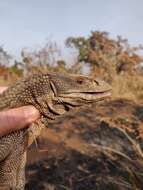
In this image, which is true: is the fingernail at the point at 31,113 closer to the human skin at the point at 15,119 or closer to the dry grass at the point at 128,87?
the human skin at the point at 15,119

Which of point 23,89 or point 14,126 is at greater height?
point 23,89

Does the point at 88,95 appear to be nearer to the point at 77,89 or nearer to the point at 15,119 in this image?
the point at 77,89

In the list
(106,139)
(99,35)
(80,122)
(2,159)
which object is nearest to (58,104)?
(2,159)

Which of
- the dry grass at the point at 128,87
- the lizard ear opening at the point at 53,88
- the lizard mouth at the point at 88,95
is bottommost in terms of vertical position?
the dry grass at the point at 128,87

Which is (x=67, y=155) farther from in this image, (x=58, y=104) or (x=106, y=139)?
(x=58, y=104)

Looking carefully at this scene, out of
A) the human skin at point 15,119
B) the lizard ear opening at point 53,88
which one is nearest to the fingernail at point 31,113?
the human skin at point 15,119

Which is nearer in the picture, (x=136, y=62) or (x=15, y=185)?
(x=15, y=185)

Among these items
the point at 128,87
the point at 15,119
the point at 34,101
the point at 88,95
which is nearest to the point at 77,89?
the point at 88,95

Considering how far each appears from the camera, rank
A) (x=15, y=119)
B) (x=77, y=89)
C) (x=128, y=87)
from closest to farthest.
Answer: (x=15, y=119) → (x=77, y=89) → (x=128, y=87)
